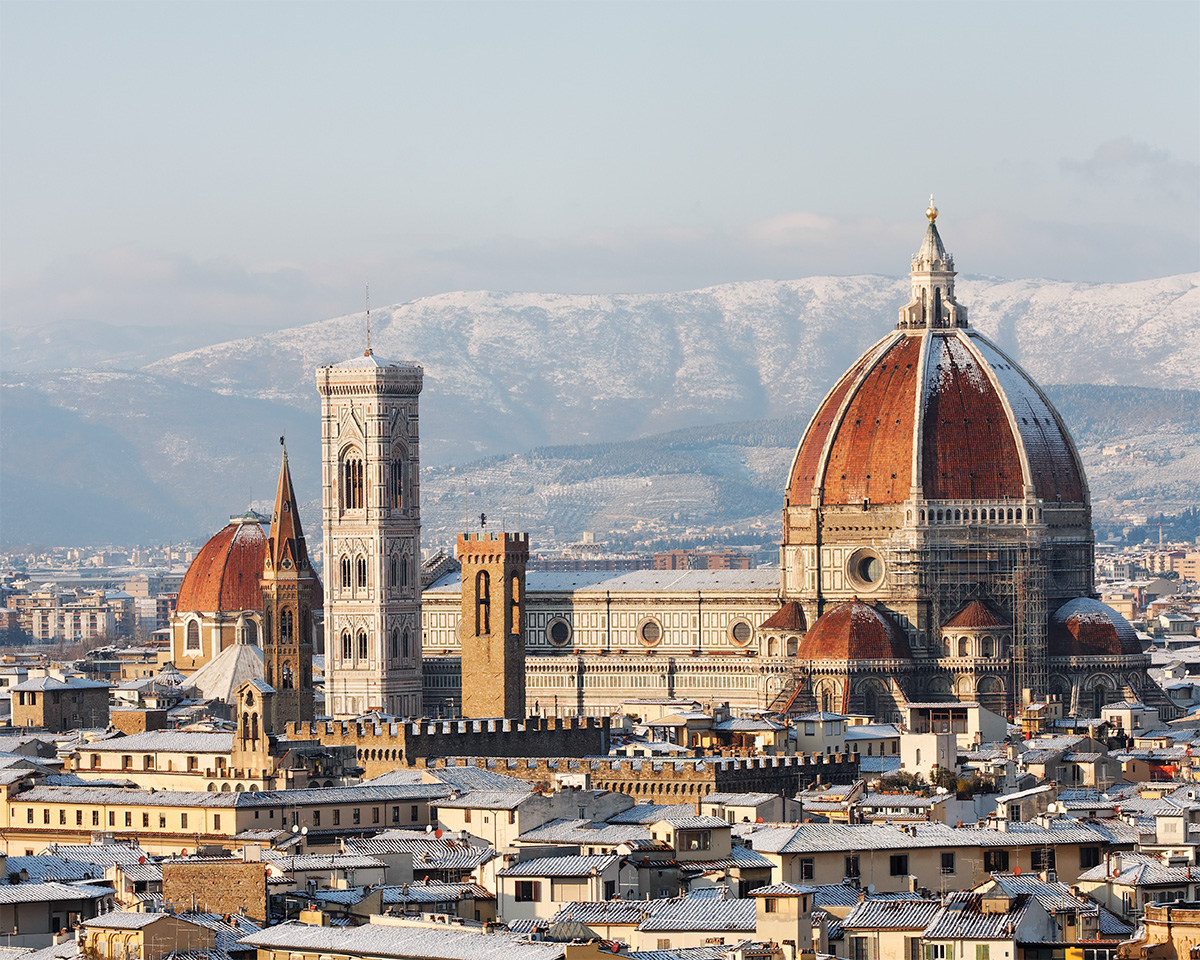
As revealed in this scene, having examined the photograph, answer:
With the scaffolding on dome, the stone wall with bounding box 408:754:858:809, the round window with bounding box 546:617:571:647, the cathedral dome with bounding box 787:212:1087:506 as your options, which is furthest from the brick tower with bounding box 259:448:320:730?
the scaffolding on dome

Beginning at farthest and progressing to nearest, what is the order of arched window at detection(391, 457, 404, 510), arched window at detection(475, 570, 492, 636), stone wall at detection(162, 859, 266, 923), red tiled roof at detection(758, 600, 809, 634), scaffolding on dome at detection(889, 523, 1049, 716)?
A: arched window at detection(391, 457, 404, 510) → red tiled roof at detection(758, 600, 809, 634) → arched window at detection(475, 570, 492, 636) → scaffolding on dome at detection(889, 523, 1049, 716) → stone wall at detection(162, 859, 266, 923)

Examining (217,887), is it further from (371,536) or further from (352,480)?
(352,480)

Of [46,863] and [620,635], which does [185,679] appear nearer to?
[620,635]

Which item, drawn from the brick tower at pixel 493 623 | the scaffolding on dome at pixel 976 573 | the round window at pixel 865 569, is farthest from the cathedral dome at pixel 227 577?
the scaffolding on dome at pixel 976 573

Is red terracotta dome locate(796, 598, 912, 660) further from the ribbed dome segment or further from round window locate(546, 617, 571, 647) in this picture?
round window locate(546, 617, 571, 647)

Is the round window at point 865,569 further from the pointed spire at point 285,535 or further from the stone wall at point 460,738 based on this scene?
the stone wall at point 460,738

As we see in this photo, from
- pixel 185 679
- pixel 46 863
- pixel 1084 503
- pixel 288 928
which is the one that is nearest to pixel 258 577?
pixel 185 679
